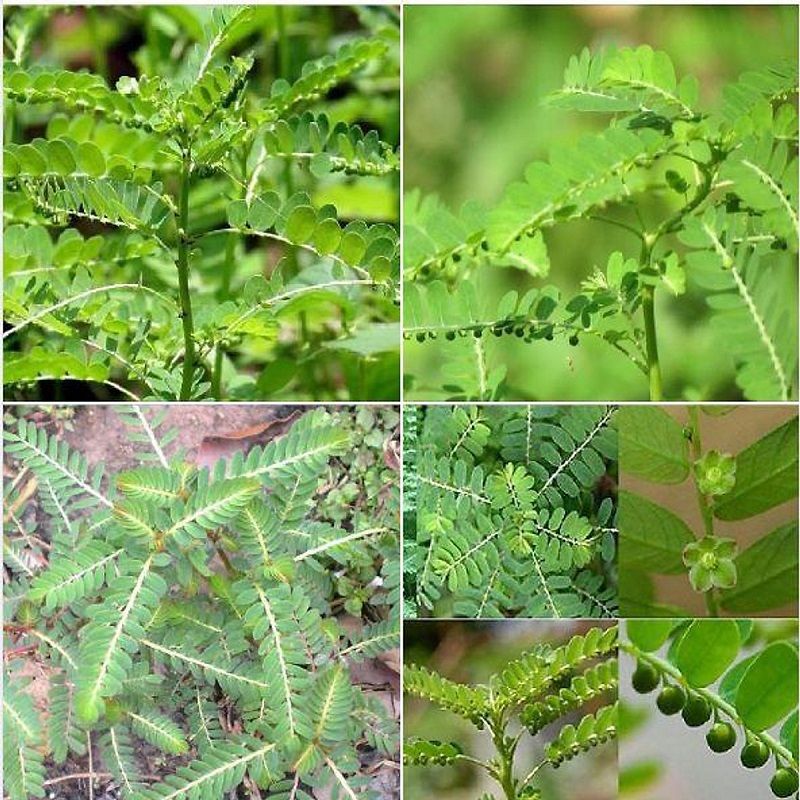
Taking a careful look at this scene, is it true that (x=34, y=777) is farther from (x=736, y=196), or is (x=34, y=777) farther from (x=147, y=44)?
(x=736, y=196)

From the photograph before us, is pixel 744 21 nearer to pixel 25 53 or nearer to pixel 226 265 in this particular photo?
pixel 226 265

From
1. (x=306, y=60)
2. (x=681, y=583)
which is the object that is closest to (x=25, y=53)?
(x=306, y=60)

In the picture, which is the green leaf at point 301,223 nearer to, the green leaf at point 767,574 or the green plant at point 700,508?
the green plant at point 700,508

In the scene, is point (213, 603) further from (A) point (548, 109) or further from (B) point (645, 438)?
(A) point (548, 109)

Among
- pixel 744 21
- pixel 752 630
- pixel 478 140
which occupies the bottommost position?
pixel 752 630

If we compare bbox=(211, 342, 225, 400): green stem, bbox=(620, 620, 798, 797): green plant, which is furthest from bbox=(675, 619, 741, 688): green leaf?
bbox=(211, 342, 225, 400): green stem

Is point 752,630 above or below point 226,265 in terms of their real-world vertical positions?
below

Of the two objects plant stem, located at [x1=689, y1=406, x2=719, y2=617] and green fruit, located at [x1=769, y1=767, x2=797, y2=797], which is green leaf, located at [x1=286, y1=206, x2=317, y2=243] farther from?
green fruit, located at [x1=769, y1=767, x2=797, y2=797]
